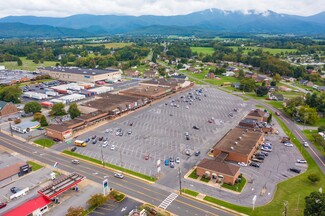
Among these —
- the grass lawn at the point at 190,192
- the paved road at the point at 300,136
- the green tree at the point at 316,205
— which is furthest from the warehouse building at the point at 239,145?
the green tree at the point at 316,205

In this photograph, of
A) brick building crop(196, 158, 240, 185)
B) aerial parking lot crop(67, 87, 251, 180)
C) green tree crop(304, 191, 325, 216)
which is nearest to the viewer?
green tree crop(304, 191, 325, 216)

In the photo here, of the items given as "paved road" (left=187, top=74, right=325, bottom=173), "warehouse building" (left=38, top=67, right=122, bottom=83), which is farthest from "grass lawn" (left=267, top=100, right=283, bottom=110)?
"warehouse building" (left=38, top=67, right=122, bottom=83)

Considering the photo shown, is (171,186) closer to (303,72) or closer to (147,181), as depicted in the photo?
(147,181)

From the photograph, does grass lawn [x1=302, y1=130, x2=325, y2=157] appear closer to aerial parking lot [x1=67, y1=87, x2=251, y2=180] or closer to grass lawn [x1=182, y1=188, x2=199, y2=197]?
aerial parking lot [x1=67, y1=87, x2=251, y2=180]

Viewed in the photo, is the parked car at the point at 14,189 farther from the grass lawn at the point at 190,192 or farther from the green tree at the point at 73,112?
the green tree at the point at 73,112

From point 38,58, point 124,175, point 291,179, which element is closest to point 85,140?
point 124,175

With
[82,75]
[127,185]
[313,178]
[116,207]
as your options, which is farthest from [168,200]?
[82,75]
